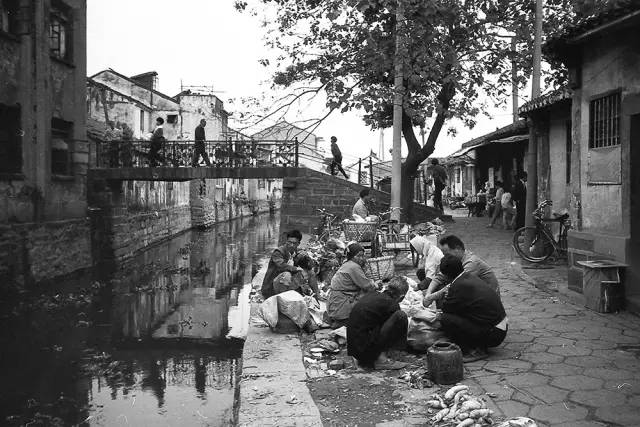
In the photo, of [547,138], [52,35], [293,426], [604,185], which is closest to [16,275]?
[52,35]

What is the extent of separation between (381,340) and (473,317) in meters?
1.02

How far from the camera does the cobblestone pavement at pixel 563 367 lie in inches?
188

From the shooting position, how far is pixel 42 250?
1443 cm

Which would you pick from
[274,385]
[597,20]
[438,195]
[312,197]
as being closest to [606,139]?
[597,20]

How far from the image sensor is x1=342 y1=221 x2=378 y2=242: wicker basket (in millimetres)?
12141

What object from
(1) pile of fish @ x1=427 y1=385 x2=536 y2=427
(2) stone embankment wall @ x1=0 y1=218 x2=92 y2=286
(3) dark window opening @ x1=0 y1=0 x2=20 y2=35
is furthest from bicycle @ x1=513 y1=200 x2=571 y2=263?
(3) dark window opening @ x1=0 y1=0 x2=20 y2=35

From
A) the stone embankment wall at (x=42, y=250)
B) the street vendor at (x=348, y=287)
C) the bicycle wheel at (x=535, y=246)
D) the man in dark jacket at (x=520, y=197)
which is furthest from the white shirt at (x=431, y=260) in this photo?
the stone embankment wall at (x=42, y=250)

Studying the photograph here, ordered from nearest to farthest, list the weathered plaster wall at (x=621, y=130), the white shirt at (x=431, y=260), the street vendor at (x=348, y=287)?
the street vendor at (x=348, y=287) → the weathered plaster wall at (x=621, y=130) → the white shirt at (x=431, y=260)

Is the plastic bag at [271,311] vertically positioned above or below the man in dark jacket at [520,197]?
below

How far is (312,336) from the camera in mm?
7652

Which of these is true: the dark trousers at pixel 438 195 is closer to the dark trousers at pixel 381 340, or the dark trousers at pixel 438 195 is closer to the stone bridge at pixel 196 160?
the stone bridge at pixel 196 160

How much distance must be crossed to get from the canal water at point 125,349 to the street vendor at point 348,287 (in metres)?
1.69

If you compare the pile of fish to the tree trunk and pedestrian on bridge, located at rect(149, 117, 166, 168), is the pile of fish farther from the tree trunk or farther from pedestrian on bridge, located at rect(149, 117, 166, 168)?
pedestrian on bridge, located at rect(149, 117, 166, 168)

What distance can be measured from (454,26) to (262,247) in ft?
42.4
